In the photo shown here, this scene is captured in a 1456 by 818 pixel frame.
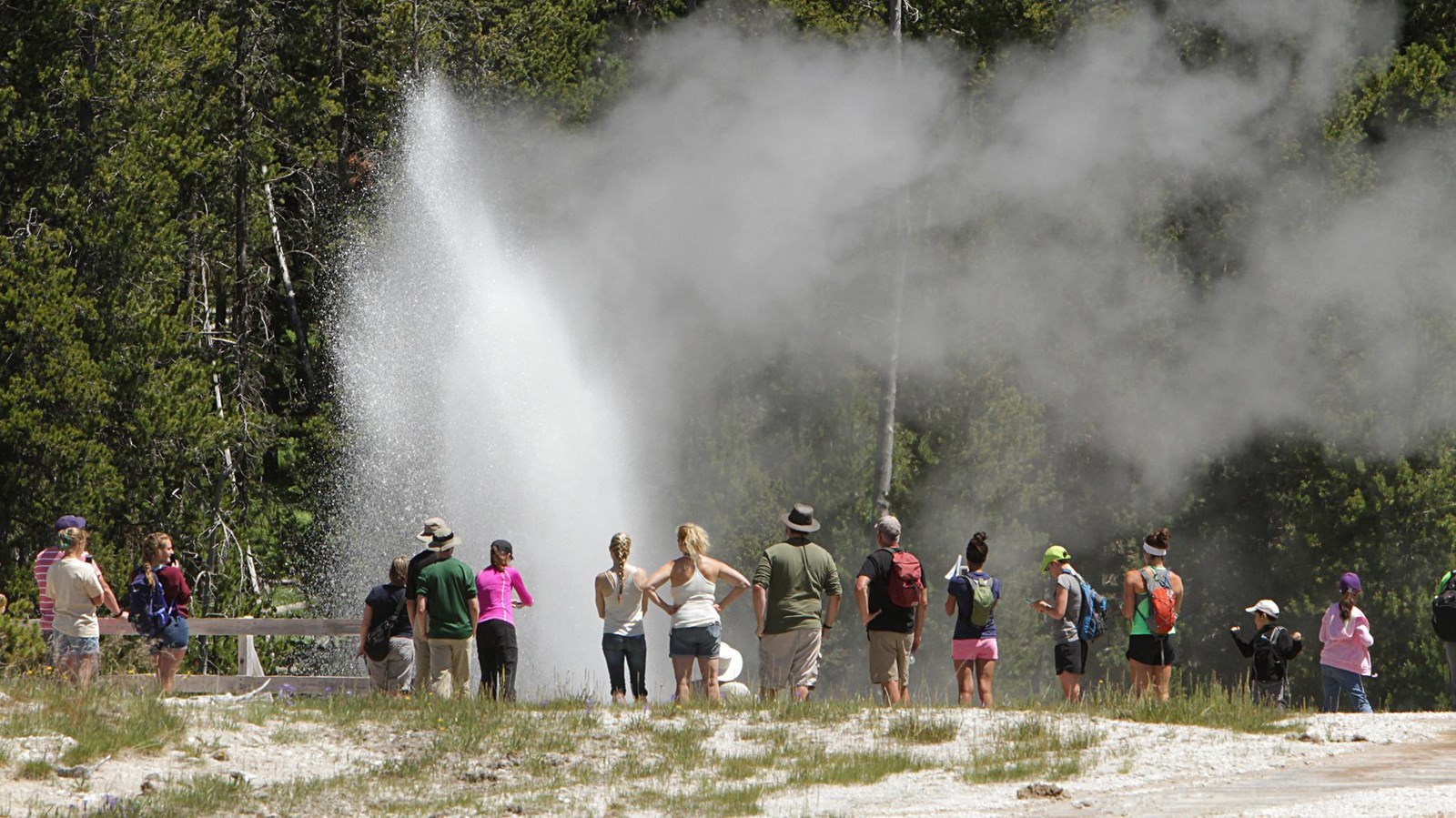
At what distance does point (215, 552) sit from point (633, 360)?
23.3 ft

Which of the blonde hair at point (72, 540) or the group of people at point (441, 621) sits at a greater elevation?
the blonde hair at point (72, 540)

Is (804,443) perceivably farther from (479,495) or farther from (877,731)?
(877,731)

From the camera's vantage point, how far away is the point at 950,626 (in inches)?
1013

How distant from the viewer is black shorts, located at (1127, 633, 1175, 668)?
1269 centimetres

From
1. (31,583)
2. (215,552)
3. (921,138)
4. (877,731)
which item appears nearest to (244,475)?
(215,552)

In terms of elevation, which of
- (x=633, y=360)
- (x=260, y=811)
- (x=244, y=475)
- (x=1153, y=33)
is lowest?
(x=260, y=811)

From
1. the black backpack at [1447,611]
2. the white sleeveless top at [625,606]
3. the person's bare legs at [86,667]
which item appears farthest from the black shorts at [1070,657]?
the person's bare legs at [86,667]

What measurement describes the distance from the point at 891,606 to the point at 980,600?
657 mm

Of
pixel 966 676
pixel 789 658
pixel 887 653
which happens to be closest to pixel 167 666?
pixel 789 658

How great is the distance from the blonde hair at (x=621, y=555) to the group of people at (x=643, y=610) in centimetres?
1

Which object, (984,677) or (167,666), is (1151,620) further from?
(167,666)

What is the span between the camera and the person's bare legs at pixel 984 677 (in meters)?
12.4

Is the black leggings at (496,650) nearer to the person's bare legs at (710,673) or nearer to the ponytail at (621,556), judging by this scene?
the ponytail at (621,556)

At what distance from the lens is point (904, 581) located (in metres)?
11.9
